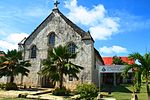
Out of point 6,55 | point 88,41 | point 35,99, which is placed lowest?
point 35,99

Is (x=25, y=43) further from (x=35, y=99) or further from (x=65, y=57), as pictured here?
(x=35, y=99)

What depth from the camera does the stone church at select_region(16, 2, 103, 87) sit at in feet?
108

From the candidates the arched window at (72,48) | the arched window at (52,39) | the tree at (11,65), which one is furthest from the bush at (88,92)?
the arched window at (52,39)

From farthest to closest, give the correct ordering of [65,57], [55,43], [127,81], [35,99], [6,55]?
[127,81] < [55,43] < [6,55] < [65,57] < [35,99]

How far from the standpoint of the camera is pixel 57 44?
115ft

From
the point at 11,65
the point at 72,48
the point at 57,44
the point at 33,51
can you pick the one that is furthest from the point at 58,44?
the point at 11,65

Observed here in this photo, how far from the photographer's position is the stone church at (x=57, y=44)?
1292 inches

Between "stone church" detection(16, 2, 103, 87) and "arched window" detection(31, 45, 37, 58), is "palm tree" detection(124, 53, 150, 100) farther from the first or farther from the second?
"arched window" detection(31, 45, 37, 58)

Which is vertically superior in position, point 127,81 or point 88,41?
point 88,41

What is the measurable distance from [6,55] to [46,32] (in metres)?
7.85

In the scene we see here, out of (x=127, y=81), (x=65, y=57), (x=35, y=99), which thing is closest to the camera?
(x=35, y=99)

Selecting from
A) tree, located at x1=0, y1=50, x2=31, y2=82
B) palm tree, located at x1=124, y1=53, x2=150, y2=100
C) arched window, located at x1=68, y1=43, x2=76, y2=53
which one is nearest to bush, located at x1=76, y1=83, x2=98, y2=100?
palm tree, located at x1=124, y1=53, x2=150, y2=100

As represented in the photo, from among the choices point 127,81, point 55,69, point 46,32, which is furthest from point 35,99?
point 127,81

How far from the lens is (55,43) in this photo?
35.4 meters
